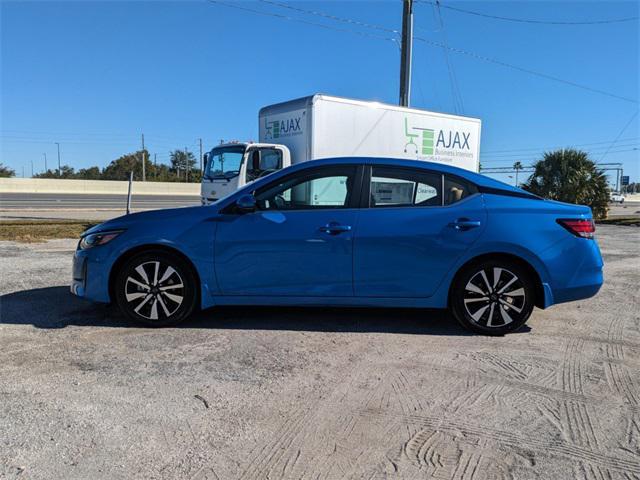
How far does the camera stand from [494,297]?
464 centimetres

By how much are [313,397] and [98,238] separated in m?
2.68

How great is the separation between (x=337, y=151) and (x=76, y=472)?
915 centimetres

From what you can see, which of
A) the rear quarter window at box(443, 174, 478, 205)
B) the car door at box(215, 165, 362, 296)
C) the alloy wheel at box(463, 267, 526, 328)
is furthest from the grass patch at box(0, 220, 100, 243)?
the alloy wheel at box(463, 267, 526, 328)

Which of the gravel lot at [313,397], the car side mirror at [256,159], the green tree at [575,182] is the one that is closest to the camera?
the gravel lot at [313,397]

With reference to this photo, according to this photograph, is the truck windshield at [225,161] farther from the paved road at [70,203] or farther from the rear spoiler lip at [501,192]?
the paved road at [70,203]

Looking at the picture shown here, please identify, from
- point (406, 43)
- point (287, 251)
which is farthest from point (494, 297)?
point (406, 43)

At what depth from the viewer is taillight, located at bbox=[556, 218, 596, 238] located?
4.65m

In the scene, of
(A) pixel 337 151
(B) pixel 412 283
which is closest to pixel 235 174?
(A) pixel 337 151

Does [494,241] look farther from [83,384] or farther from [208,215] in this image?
[83,384]

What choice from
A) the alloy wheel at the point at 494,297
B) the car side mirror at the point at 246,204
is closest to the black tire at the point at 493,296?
the alloy wheel at the point at 494,297

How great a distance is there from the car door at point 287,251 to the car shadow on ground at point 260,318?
1.38 ft

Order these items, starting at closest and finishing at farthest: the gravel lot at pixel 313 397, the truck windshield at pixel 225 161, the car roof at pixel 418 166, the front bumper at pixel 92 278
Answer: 1. the gravel lot at pixel 313 397
2. the front bumper at pixel 92 278
3. the car roof at pixel 418 166
4. the truck windshield at pixel 225 161

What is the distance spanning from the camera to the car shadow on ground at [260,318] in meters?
4.83

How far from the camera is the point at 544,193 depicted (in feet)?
76.4
